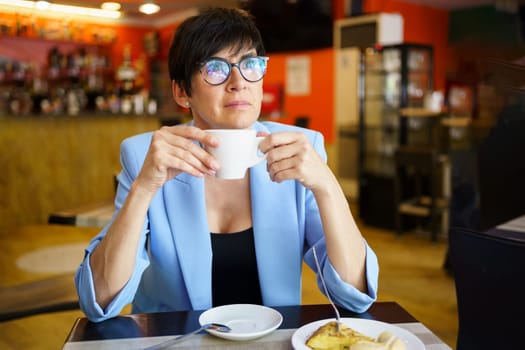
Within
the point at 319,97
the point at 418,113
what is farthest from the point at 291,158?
the point at 319,97

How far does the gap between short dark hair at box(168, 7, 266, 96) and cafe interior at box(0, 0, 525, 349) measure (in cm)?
68

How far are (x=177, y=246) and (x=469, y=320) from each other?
2.28ft

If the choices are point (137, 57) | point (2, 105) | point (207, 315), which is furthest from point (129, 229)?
point (137, 57)

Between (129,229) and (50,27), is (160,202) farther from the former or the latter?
(50,27)

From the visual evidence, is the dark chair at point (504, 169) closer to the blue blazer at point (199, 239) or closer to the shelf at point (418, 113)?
the blue blazer at point (199, 239)

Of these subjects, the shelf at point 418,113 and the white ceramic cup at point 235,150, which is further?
the shelf at point 418,113

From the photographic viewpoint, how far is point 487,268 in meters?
1.04

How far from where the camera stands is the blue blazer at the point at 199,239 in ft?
4.13

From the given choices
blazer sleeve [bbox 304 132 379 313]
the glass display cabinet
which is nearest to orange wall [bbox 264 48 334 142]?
the glass display cabinet

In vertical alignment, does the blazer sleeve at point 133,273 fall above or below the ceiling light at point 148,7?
below

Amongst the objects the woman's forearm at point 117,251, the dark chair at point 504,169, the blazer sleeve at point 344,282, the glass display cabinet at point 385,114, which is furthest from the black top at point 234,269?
the glass display cabinet at point 385,114

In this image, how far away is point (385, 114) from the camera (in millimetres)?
6051

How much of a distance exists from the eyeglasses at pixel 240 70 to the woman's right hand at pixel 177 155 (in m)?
0.22

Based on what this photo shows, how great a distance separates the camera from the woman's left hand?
3.27 feet
